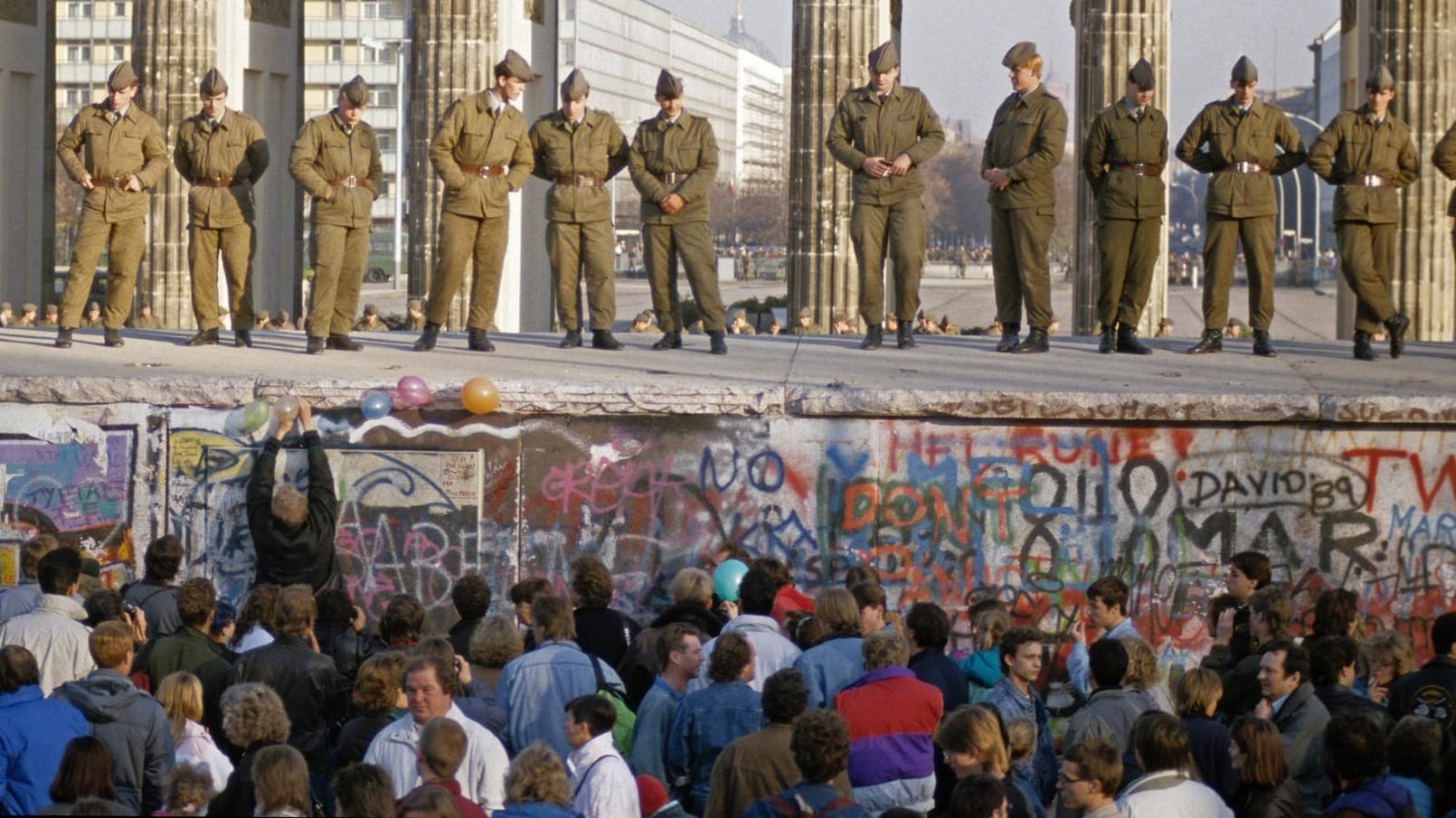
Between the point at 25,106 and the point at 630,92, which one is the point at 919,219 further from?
the point at 630,92

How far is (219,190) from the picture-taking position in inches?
637

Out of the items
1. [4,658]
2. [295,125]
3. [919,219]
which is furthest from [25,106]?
[4,658]

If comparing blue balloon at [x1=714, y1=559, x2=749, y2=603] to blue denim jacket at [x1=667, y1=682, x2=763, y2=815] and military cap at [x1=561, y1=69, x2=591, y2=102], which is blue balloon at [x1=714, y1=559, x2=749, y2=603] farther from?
military cap at [x1=561, y1=69, x2=591, y2=102]

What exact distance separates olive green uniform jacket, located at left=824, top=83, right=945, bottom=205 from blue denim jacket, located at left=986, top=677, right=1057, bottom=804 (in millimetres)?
6878

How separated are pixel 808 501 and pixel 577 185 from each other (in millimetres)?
3706

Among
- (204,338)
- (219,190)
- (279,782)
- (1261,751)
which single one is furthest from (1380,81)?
(279,782)

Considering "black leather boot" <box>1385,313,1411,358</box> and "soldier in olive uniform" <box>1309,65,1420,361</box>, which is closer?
"soldier in olive uniform" <box>1309,65,1420,361</box>

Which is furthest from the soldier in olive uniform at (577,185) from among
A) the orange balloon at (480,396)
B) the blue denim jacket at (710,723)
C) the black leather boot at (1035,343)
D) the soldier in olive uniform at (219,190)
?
the blue denim jacket at (710,723)

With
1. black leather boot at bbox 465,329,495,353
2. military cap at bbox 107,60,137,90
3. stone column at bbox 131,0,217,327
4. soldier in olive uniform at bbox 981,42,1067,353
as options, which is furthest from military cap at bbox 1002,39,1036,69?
stone column at bbox 131,0,217,327

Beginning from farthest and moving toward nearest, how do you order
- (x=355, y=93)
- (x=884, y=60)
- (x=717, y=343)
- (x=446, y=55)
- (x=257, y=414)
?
1. (x=446, y=55)
2. (x=717, y=343)
3. (x=884, y=60)
4. (x=355, y=93)
5. (x=257, y=414)

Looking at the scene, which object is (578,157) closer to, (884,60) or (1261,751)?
(884,60)

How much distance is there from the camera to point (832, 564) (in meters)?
13.4

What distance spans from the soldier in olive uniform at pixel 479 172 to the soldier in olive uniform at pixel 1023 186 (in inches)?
132

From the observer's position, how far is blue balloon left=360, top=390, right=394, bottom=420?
43.8 feet
